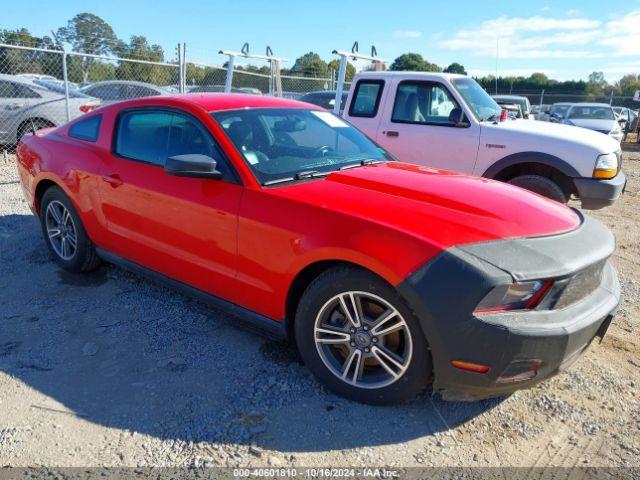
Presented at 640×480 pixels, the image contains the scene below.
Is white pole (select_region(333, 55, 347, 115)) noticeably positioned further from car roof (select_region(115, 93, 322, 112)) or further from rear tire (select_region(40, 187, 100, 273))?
rear tire (select_region(40, 187, 100, 273))

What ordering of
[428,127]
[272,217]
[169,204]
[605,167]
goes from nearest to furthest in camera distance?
1. [272,217]
2. [169,204]
3. [605,167]
4. [428,127]

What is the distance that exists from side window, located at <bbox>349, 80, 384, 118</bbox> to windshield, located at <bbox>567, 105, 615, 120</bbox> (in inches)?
503

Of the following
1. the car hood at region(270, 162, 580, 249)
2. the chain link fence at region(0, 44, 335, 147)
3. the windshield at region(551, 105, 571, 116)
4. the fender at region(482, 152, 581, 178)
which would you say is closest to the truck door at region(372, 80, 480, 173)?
the fender at region(482, 152, 581, 178)

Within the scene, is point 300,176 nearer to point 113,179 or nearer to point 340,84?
point 113,179

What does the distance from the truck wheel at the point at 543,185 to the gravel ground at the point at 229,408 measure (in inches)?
94.1

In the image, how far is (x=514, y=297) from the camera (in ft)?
7.63

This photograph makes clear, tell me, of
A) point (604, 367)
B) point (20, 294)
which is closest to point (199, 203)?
point (20, 294)

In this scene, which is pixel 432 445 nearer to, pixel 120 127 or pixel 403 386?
pixel 403 386

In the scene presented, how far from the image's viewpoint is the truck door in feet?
20.8

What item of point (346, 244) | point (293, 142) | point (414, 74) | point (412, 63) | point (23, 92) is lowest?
point (346, 244)

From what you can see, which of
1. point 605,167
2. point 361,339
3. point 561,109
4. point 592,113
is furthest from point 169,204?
point 561,109

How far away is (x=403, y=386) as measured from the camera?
258cm

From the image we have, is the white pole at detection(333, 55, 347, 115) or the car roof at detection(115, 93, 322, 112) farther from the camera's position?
the white pole at detection(333, 55, 347, 115)

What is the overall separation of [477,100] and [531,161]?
1230 mm
